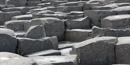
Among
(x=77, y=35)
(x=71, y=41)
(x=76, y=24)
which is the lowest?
(x=71, y=41)

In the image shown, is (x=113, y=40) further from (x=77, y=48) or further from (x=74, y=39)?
(x=74, y=39)

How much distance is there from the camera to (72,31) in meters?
8.97

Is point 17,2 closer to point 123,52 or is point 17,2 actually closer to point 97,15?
point 97,15

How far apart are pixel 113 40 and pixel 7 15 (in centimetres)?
720

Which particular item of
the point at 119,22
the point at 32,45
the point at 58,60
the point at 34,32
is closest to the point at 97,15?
the point at 119,22

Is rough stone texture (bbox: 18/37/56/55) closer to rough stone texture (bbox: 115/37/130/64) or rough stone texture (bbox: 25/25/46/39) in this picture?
rough stone texture (bbox: 25/25/46/39)

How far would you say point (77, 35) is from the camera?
8.76 m

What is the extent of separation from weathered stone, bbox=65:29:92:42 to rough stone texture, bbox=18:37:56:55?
6.71 feet

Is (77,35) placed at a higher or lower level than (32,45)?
lower

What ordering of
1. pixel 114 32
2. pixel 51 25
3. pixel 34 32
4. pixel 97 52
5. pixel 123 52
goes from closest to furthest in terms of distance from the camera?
pixel 123 52, pixel 97 52, pixel 34 32, pixel 114 32, pixel 51 25

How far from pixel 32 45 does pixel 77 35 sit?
8.44 feet

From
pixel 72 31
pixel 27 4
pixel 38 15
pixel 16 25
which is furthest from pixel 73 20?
pixel 27 4

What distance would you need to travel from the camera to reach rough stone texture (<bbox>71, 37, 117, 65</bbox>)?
581 cm

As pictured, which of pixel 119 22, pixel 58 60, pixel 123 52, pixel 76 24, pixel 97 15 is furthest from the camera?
pixel 97 15
